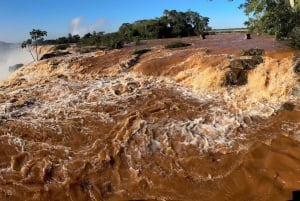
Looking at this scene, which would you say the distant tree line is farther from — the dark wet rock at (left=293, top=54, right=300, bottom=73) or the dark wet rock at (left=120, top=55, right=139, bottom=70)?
the dark wet rock at (left=293, top=54, right=300, bottom=73)

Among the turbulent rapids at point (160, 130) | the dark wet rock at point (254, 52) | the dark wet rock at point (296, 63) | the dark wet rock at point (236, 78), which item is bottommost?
the turbulent rapids at point (160, 130)

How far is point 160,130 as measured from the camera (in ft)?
44.1

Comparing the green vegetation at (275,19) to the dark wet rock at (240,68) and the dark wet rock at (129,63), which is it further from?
the dark wet rock at (129,63)

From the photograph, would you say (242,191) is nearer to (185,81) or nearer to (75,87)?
(185,81)

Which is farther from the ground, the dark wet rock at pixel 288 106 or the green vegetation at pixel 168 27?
the green vegetation at pixel 168 27

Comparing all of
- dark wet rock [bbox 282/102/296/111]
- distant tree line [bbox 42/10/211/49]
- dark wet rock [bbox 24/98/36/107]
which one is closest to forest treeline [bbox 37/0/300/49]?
distant tree line [bbox 42/10/211/49]

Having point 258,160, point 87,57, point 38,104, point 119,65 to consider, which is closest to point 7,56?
point 87,57

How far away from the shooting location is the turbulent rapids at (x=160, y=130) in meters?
10.7

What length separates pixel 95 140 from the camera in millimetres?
12914

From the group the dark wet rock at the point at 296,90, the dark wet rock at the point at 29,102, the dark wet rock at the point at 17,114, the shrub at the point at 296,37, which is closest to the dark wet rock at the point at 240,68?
the shrub at the point at 296,37

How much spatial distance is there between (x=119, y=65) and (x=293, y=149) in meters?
10.7

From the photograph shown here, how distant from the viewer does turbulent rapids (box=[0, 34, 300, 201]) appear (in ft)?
35.2

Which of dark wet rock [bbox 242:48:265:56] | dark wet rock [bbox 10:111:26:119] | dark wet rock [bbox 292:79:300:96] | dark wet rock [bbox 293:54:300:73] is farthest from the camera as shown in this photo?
dark wet rock [bbox 242:48:265:56]

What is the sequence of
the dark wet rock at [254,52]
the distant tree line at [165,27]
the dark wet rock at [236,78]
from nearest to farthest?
the dark wet rock at [236,78] < the dark wet rock at [254,52] < the distant tree line at [165,27]
